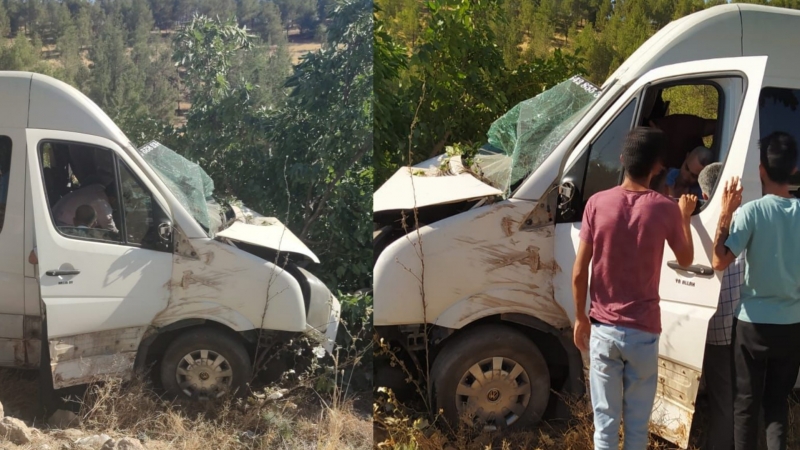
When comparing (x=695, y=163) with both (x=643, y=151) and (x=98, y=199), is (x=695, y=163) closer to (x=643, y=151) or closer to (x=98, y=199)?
(x=643, y=151)

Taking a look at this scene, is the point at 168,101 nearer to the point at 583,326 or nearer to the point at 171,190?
the point at 171,190

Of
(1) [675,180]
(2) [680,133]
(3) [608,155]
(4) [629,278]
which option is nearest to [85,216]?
(4) [629,278]

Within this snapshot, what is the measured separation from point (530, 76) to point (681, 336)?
7.96ft

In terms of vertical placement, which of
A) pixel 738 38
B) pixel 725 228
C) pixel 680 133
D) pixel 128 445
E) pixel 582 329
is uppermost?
pixel 738 38

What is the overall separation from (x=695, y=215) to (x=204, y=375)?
8.55 feet

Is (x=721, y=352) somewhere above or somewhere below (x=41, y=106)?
below

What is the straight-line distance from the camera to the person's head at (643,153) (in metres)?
3.24

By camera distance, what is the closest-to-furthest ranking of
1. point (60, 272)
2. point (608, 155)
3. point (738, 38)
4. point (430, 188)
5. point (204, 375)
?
point (60, 272) → point (204, 375) → point (738, 38) → point (608, 155) → point (430, 188)

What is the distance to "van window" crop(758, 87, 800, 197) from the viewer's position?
371 cm

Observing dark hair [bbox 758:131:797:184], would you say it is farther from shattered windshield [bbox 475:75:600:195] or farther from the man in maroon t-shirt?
shattered windshield [bbox 475:75:600:195]

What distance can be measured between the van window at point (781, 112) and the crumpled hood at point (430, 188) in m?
1.40

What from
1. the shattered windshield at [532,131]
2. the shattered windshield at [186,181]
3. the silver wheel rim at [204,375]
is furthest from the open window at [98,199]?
the shattered windshield at [532,131]

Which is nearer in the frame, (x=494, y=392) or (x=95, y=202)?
(x=95, y=202)

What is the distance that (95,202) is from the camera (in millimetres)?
3641
